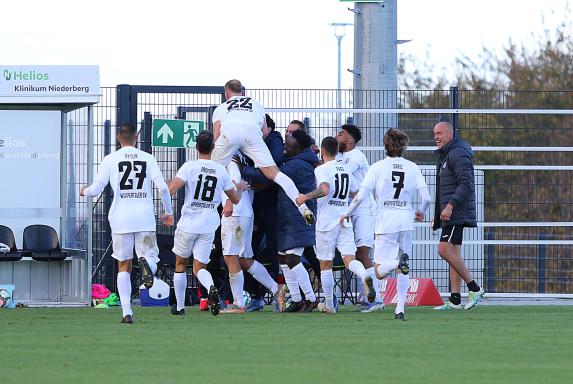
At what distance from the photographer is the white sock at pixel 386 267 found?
48.3 feet

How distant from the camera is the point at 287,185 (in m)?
15.5

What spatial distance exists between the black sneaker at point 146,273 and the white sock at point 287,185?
87.0 inches

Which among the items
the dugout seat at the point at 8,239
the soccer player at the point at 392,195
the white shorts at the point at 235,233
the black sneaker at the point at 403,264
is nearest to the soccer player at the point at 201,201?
the white shorts at the point at 235,233

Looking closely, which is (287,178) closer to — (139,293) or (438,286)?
(139,293)

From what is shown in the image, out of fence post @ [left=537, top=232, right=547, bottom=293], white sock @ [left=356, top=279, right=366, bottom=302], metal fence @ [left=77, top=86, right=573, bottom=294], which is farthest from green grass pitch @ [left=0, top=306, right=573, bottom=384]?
fence post @ [left=537, top=232, right=547, bottom=293]

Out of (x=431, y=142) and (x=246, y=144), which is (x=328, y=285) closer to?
(x=246, y=144)

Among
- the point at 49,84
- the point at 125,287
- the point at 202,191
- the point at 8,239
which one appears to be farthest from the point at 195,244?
the point at 8,239

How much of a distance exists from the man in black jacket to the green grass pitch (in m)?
1.32

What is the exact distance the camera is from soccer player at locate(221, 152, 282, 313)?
16125 mm

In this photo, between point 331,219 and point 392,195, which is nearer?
point 392,195

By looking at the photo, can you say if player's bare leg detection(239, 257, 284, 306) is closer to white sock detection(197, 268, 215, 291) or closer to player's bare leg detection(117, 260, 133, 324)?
white sock detection(197, 268, 215, 291)

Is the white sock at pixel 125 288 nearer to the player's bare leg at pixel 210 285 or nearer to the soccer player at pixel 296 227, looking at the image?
the player's bare leg at pixel 210 285

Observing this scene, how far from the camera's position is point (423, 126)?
21641 mm

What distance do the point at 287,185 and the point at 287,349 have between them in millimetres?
4927
